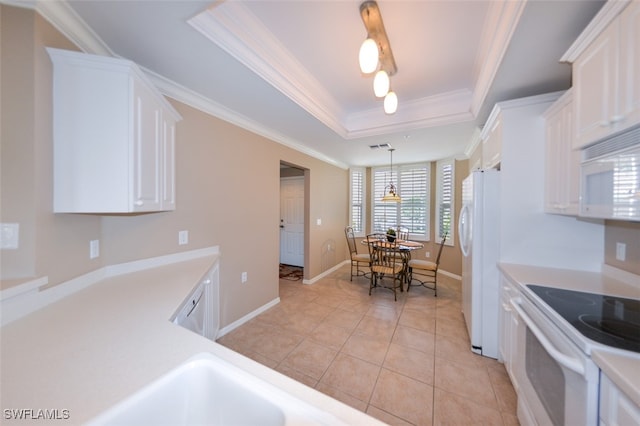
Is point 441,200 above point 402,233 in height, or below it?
above

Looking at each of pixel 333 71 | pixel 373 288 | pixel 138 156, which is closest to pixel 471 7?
pixel 333 71

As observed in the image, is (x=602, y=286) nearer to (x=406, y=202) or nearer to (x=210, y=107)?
(x=210, y=107)

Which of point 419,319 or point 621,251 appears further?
point 419,319

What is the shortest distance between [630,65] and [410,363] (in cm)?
240

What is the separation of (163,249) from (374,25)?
2475 millimetres

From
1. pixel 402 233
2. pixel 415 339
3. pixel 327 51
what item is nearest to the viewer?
pixel 327 51

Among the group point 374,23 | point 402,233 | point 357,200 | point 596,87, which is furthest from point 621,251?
point 357,200

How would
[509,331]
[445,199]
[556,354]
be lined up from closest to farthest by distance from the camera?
[556,354]
[509,331]
[445,199]

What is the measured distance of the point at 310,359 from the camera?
7.02ft

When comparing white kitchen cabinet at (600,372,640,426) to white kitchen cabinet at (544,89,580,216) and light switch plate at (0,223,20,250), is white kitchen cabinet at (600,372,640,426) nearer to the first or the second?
white kitchen cabinet at (544,89,580,216)

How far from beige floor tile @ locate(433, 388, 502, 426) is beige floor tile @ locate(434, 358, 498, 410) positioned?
0.05 metres

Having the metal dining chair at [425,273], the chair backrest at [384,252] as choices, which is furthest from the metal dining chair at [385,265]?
the metal dining chair at [425,273]

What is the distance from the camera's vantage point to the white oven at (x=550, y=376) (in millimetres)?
899

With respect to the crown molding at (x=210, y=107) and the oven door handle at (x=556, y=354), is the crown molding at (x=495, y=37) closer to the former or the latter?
the oven door handle at (x=556, y=354)
